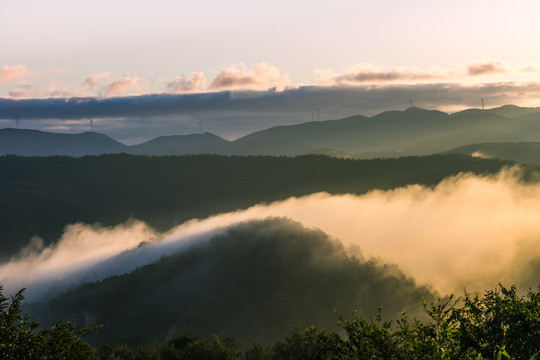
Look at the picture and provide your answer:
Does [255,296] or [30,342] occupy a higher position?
[30,342]

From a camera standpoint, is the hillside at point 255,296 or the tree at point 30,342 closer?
the tree at point 30,342

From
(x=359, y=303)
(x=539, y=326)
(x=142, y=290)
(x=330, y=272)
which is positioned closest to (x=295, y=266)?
(x=330, y=272)

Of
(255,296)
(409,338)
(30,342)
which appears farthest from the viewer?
(255,296)

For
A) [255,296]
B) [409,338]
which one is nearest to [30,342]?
[409,338]

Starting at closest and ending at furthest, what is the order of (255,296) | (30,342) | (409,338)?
(30,342) < (409,338) < (255,296)

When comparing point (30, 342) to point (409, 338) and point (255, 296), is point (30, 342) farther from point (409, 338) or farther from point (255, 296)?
point (255, 296)

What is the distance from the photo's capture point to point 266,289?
17575 cm

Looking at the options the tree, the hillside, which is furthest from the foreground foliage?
the hillside

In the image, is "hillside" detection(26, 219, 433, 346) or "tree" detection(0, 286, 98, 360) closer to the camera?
"tree" detection(0, 286, 98, 360)

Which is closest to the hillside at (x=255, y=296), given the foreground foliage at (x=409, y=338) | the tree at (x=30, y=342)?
the foreground foliage at (x=409, y=338)

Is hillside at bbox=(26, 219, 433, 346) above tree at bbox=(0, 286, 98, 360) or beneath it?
beneath

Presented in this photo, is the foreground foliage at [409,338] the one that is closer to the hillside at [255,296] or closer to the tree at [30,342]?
the tree at [30,342]

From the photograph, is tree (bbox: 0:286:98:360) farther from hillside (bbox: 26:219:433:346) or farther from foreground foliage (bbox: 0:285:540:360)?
hillside (bbox: 26:219:433:346)

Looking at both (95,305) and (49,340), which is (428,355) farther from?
(95,305)
